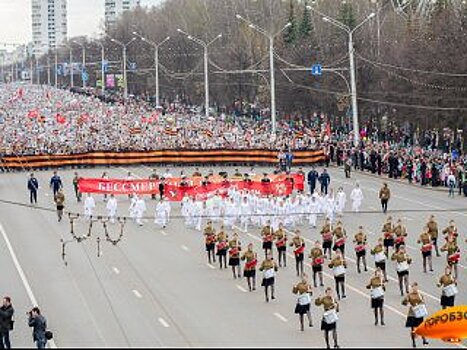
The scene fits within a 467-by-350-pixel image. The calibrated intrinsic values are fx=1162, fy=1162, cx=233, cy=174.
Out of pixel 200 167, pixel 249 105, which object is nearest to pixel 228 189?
pixel 200 167

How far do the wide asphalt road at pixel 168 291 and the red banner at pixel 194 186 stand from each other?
1.22 m

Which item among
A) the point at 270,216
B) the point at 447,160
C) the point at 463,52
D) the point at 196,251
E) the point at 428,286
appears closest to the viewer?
the point at 428,286

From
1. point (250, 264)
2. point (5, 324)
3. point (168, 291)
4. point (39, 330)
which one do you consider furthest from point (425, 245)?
point (5, 324)

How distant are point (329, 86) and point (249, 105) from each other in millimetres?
25878

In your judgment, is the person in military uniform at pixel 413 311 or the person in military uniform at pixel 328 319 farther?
the person in military uniform at pixel 413 311

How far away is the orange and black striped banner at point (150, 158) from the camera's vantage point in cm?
6266

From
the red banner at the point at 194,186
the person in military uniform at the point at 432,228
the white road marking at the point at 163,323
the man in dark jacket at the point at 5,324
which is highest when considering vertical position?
the red banner at the point at 194,186

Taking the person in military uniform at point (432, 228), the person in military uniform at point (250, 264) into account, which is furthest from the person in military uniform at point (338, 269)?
the person in military uniform at point (432, 228)

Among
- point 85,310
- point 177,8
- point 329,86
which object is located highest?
point 177,8

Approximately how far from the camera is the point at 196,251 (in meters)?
35.5

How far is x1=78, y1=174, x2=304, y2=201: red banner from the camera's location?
142ft

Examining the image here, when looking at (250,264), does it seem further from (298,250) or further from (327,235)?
(327,235)

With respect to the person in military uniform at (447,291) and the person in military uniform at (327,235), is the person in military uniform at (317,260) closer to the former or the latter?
the person in military uniform at (327,235)

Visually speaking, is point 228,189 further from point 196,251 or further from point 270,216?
point 196,251
